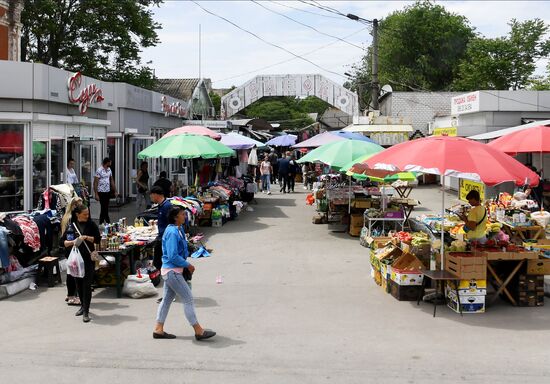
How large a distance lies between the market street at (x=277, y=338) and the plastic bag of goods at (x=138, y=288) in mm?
147

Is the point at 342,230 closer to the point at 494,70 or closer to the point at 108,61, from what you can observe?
the point at 108,61

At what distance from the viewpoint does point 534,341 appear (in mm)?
7828

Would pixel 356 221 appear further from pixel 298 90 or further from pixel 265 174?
pixel 298 90

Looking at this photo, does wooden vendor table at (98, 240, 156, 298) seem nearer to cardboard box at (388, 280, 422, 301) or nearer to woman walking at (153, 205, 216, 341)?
woman walking at (153, 205, 216, 341)

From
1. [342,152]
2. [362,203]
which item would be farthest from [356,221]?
[342,152]

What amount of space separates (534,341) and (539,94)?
19034 millimetres

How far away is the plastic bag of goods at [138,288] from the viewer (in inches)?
394

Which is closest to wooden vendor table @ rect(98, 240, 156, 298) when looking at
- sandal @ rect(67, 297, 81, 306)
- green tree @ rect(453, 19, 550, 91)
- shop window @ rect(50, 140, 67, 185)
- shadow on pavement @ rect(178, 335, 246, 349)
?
sandal @ rect(67, 297, 81, 306)

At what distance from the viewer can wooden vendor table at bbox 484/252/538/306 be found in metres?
9.30

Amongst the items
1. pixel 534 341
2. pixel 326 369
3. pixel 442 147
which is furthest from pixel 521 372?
pixel 442 147

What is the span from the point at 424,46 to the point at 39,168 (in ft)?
172

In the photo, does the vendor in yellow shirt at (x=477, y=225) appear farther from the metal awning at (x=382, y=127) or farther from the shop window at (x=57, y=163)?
the metal awning at (x=382, y=127)

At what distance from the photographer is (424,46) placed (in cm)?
6172

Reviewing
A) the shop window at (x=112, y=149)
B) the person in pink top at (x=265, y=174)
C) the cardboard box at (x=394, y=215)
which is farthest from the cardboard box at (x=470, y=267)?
the person in pink top at (x=265, y=174)
